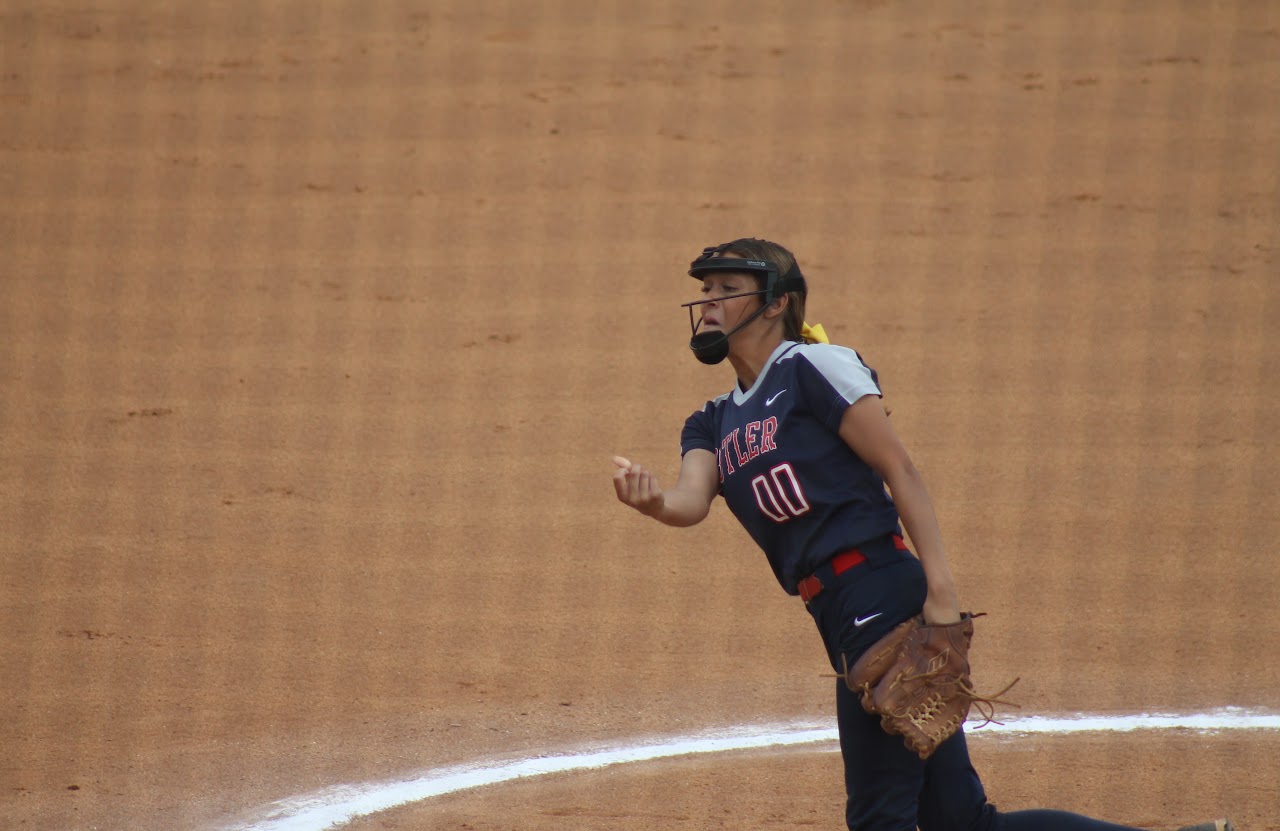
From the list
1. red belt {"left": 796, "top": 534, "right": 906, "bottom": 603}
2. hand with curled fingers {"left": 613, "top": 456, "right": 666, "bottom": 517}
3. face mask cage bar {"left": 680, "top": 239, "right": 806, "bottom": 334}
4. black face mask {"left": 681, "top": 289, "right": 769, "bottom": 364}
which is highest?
face mask cage bar {"left": 680, "top": 239, "right": 806, "bottom": 334}

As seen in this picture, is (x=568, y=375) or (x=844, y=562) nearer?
(x=844, y=562)

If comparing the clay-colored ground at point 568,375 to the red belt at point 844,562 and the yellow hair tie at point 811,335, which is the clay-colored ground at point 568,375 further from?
the yellow hair tie at point 811,335

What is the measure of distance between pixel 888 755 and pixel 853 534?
1.28 ft

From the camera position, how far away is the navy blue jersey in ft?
7.87

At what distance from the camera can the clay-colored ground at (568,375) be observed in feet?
14.2

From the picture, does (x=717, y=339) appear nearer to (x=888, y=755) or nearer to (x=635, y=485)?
(x=635, y=485)

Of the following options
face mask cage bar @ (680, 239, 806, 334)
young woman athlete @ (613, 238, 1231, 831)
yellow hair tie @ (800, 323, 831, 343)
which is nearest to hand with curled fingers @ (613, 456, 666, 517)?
young woman athlete @ (613, 238, 1231, 831)

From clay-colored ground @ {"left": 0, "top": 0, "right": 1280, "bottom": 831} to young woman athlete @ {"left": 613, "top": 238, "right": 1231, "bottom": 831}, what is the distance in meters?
1.16

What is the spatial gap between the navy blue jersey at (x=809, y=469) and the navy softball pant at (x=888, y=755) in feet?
0.18

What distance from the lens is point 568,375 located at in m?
7.37

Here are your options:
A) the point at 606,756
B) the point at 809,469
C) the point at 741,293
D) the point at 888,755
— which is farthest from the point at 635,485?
the point at 606,756

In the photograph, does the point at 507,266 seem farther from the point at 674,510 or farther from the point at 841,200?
the point at 674,510

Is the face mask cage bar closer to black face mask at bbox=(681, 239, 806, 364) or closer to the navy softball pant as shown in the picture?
black face mask at bbox=(681, 239, 806, 364)

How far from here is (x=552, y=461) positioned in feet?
21.9
